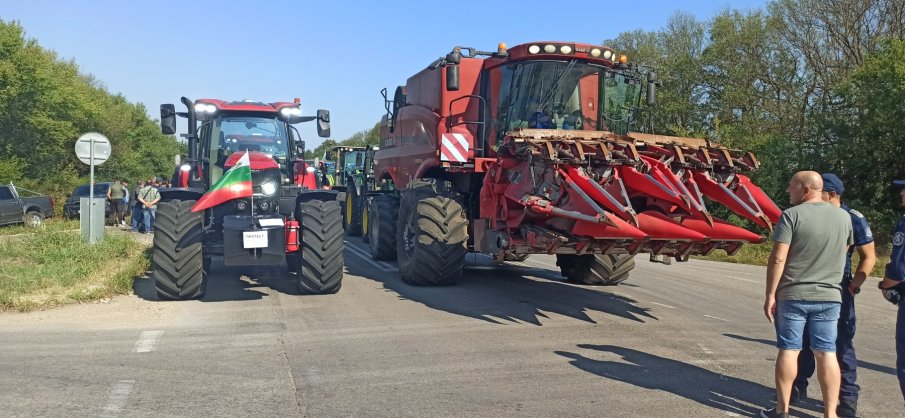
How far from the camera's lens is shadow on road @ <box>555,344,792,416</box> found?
5.38 metres

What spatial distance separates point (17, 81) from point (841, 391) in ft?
136

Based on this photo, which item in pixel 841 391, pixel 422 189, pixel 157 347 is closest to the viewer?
pixel 841 391

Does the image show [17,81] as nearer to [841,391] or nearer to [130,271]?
[130,271]

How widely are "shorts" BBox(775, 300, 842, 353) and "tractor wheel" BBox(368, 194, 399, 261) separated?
8.82m

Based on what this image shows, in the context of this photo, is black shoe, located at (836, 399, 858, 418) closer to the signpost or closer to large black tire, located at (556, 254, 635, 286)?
large black tire, located at (556, 254, 635, 286)

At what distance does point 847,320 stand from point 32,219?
25322mm

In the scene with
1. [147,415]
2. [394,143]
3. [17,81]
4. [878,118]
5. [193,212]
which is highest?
[17,81]

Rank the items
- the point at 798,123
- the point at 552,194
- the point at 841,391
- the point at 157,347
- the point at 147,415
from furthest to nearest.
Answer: the point at 798,123 → the point at 552,194 → the point at 157,347 → the point at 841,391 → the point at 147,415

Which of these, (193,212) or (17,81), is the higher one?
(17,81)

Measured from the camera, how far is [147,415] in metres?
4.91

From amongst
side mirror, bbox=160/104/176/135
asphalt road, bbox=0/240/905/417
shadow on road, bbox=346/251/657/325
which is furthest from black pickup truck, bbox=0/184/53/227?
shadow on road, bbox=346/251/657/325

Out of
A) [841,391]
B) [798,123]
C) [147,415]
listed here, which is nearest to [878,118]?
[798,123]

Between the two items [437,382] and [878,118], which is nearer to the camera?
[437,382]

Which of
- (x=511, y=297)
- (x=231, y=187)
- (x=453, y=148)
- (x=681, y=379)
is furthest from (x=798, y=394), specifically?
(x=231, y=187)
